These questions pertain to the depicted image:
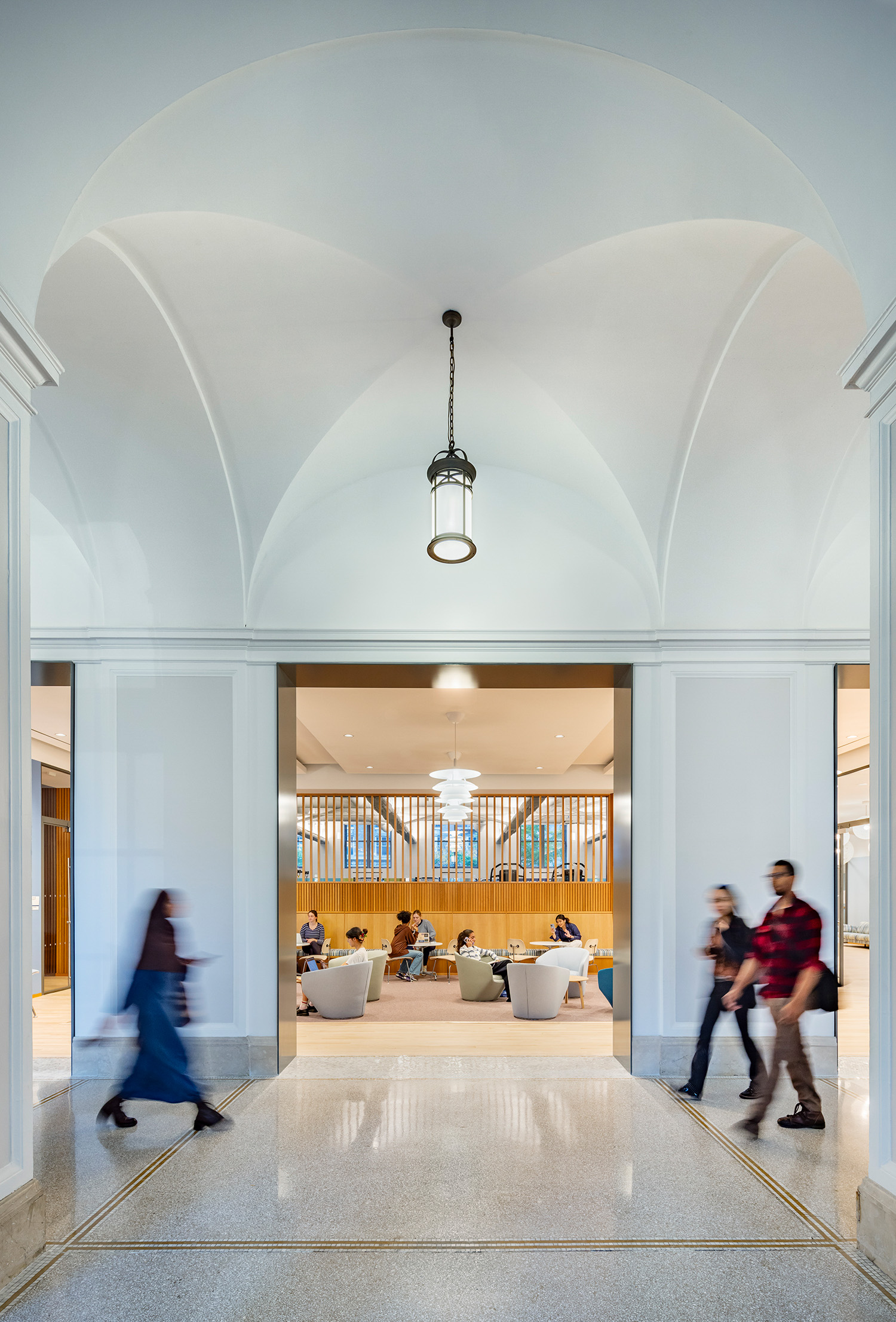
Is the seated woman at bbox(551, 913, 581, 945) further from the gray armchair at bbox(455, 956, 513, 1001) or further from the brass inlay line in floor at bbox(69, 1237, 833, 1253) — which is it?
the brass inlay line in floor at bbox(69, 1237, 833, 1253)

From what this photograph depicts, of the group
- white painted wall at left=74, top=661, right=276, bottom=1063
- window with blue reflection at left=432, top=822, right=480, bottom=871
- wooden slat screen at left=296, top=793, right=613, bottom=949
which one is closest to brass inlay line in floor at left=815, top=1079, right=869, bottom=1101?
white painted wall at left=74, top=661, right=276, bottom=1063

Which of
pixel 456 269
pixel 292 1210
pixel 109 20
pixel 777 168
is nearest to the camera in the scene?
pixel 109 20

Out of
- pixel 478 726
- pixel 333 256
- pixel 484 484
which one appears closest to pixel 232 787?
pixel 484 484

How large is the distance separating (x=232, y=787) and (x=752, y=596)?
12.7ft

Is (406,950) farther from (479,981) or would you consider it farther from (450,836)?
(479,981)

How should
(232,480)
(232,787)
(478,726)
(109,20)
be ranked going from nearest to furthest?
(109,20) < (232,480) < (232,787) < (478,726)

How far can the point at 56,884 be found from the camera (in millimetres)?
13727

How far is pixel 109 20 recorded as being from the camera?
9.45ft

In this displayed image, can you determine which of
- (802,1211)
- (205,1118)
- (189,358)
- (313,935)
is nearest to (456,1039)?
(205,1118)

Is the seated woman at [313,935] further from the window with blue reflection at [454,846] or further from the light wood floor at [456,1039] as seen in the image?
the window with blue reflection at [454,846]

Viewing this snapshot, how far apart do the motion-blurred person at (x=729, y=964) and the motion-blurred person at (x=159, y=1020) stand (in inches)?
118

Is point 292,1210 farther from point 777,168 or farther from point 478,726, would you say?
point 478,726

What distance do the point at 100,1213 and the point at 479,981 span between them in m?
7.77

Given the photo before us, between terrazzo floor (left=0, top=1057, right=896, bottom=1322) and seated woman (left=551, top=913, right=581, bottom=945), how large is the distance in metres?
7.95
